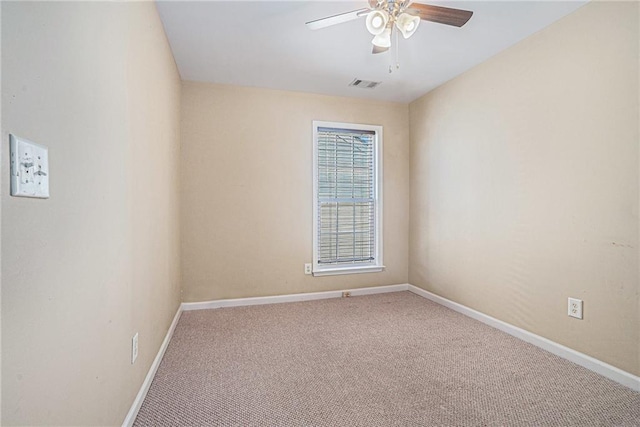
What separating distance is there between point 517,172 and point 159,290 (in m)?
2.86

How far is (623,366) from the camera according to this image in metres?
1.87

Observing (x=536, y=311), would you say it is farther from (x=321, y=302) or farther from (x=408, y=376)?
(x=321, y=302)

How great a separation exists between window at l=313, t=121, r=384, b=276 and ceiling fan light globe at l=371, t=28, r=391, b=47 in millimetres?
1749

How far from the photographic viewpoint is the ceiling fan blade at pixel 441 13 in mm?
1711

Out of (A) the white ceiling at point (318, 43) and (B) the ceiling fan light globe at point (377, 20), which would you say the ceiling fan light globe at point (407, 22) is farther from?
(A) the white ceiling at point (318, 43)

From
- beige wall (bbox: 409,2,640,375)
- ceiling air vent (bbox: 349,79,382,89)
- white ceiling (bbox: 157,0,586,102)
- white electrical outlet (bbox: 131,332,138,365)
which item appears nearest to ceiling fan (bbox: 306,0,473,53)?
white ceiling (bbox: 157,0,586,102)

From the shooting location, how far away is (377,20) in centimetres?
172

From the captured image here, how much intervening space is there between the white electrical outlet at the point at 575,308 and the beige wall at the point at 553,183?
1.3 inches

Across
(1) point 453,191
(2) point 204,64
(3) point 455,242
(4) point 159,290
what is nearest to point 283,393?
(4) point 159,290

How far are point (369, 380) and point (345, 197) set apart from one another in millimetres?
2273

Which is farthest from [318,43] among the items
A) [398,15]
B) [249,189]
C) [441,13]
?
[249,189]

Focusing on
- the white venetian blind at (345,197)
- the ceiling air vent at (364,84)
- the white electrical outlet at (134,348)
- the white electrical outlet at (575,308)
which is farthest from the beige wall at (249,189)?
the white electrical outlet at (575,308)

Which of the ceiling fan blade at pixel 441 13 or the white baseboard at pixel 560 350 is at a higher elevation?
the ceiling fan blade at pixel 441 13

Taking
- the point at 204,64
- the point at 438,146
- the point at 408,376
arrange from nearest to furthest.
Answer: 1. the point at 408,376
2. the point at 204,64
3. the point at 438,146
